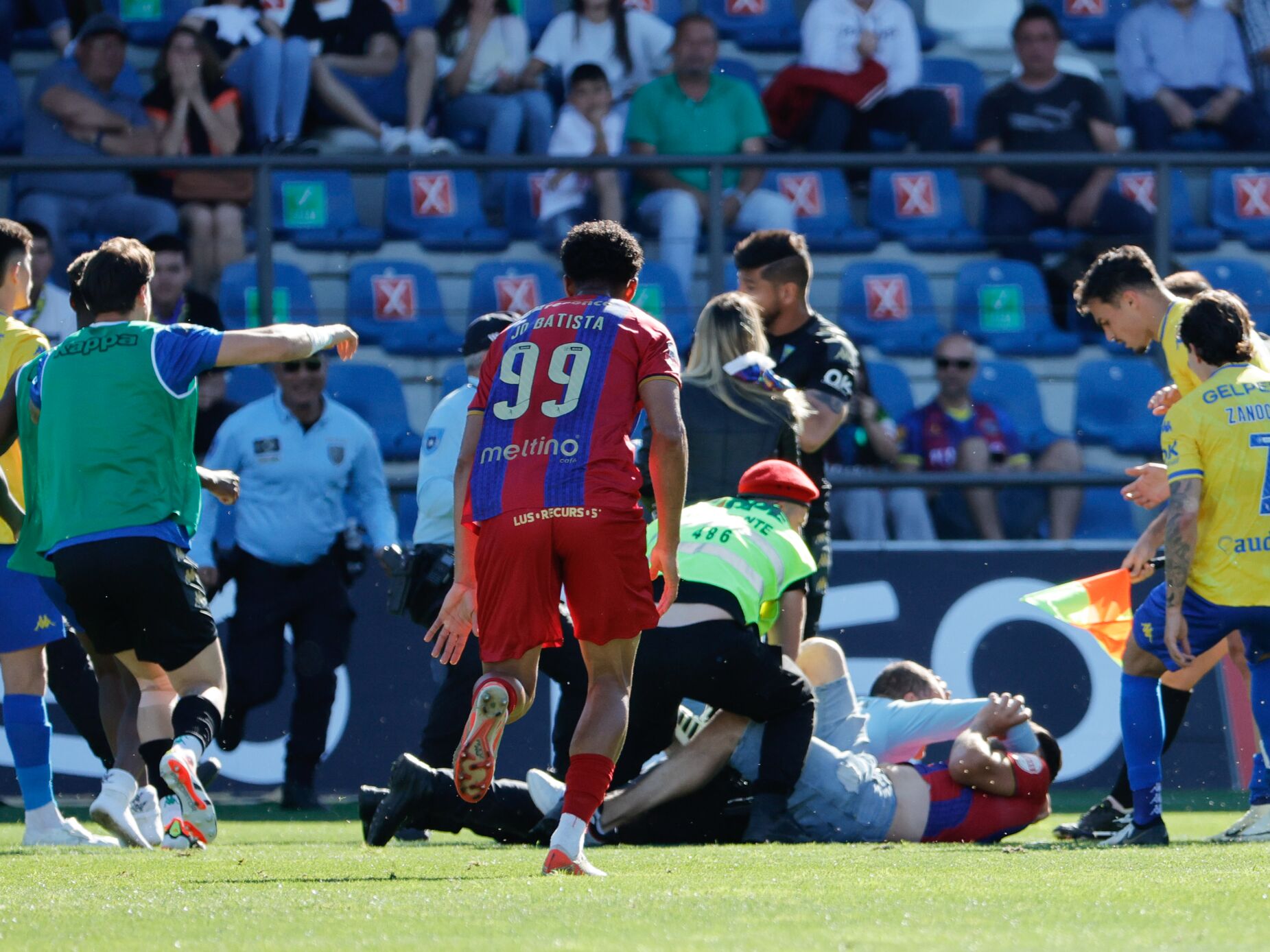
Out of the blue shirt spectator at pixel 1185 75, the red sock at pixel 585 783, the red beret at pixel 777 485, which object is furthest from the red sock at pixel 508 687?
the blue shirt spectator at pixel 1185 75

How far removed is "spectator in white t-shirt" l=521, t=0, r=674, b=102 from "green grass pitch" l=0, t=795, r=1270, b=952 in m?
6.89

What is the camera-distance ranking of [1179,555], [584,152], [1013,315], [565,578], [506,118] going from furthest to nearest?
[506,118], [584,152], [1013,315], [1179,555], [565,578]

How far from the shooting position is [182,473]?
5762mm

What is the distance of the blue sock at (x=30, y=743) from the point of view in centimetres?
622

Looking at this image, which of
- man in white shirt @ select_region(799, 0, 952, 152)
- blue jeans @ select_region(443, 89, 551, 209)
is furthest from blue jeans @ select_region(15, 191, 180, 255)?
man in white shirt @ select_region(799, 0, 952, 152)

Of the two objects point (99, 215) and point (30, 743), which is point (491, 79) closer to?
point (99, 215)

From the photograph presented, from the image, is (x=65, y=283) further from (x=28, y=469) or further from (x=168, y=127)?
(x=28, y=469)

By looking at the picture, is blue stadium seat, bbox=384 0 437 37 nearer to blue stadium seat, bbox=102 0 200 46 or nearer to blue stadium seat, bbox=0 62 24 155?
blue stadium seat, bbox=102 0 200 46

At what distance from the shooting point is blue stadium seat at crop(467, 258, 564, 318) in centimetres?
980

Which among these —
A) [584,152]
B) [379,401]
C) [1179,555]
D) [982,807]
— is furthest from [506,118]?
[1179,555]

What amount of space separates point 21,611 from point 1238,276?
7414mm

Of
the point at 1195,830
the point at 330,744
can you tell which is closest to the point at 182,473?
the point at 330,744

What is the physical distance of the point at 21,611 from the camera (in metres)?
6.28

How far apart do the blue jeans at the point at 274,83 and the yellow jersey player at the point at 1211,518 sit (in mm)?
6613
